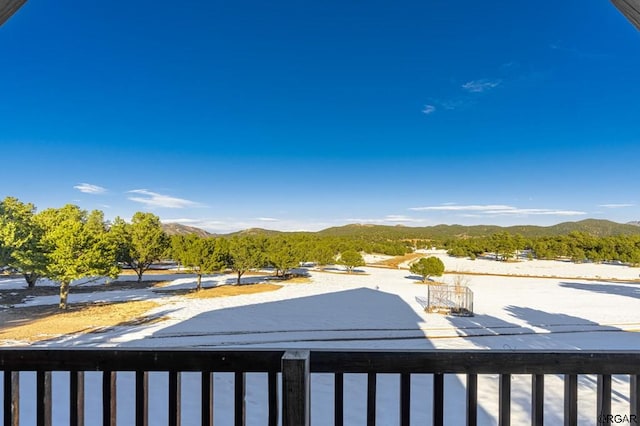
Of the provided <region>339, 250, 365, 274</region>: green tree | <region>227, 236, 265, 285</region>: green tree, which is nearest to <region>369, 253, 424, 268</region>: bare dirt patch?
<region>339, 250, 365, 274</region>: green tree

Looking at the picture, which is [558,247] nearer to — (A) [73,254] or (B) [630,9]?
(B) [630,9]

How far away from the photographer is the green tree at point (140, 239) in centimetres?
1414

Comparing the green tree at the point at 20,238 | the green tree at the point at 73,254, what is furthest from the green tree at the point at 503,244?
the green tree at the point at 20,238

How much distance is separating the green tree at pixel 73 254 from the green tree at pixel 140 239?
3.95m

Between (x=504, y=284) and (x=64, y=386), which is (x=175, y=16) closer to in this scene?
(x=64, y=386)

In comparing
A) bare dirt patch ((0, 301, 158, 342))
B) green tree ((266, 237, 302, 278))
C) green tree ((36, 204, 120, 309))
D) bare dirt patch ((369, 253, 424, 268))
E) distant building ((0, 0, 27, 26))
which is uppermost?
distant building ((0, 0, 27, 26))

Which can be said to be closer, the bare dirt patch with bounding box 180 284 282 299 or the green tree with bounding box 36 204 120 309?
the green tree with bounding box 36 204 120 309

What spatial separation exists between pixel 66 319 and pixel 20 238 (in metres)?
2.88

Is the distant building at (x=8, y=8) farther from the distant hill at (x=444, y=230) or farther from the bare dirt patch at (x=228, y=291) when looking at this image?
the distant hill at (x=444, y=230)

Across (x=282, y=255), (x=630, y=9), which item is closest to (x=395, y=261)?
(x=282, y=255)

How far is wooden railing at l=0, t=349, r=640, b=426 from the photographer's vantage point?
2.21 ft

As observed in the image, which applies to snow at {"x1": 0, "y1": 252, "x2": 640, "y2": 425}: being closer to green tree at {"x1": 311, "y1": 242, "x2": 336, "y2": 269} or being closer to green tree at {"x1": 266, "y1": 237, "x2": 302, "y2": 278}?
green tree at {"x1": 266, "y1": 237, "x2": 302, "y2": 278}

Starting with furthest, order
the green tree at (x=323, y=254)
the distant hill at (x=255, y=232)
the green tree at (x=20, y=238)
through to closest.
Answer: the green tree at (x=323, y=254)
the distant hill at (x=255, y=232)
the green tree at (x=20, y=238)

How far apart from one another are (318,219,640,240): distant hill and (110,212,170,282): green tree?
11501 mm
